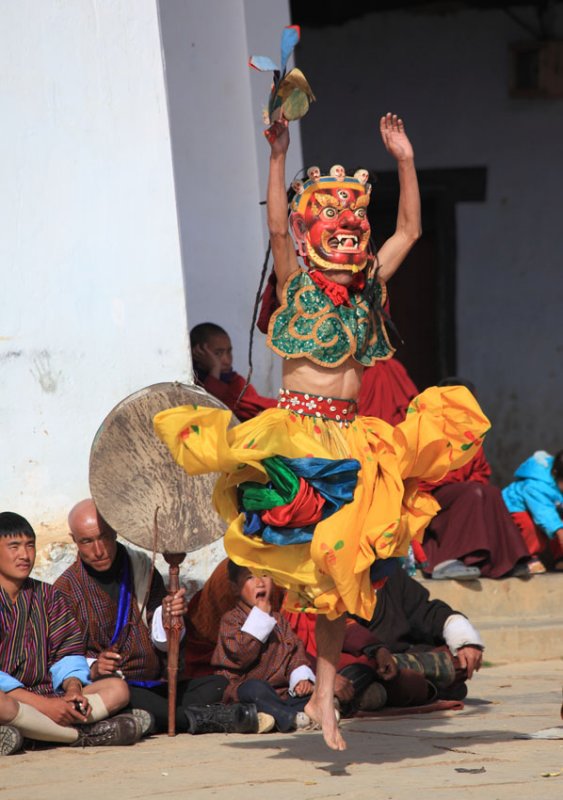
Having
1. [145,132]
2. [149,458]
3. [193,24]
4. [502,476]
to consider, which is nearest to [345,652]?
[149,458]

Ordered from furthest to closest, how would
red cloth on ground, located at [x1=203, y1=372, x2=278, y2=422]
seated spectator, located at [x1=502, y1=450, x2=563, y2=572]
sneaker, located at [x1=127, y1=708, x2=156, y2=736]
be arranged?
seated spectator, located at [x1=502, y1=450, x2=563, y2=572]
red cloth on ground, located at [x1=203, y1=372, x2=278, y2=422]
sneaker, located at [x1=127, y1=708, x2=156, y2=736]

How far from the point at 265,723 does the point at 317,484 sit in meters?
1.36

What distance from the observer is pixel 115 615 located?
6.10 meters

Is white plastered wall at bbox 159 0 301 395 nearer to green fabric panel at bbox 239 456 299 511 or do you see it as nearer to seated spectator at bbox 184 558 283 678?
seated spectator at bbox 184 558 283 678

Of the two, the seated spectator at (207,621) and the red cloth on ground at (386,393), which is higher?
the red cloth on ground at (386,393)

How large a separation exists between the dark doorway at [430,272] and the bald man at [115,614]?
15.8ft

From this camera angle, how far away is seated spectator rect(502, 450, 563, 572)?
26.3ft

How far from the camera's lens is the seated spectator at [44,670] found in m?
5.55

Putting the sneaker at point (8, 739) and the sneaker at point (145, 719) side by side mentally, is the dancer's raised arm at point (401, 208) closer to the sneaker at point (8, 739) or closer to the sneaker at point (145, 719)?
the sneaker at point (145, 719)

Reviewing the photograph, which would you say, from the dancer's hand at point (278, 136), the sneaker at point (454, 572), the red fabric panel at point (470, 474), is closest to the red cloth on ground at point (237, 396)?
the red fabric panel at point (470, 474)

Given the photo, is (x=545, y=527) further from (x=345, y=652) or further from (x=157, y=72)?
(x=157, y=72)

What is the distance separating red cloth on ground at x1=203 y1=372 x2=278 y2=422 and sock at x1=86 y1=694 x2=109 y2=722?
207cm

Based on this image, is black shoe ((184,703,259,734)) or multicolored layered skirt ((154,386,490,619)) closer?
multicolored layered skirt ((154,386,490,619))

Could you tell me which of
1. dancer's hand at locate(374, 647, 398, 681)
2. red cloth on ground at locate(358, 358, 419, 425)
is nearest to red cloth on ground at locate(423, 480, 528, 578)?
red cloth on ground at locate(358, 358, 419, 425)
